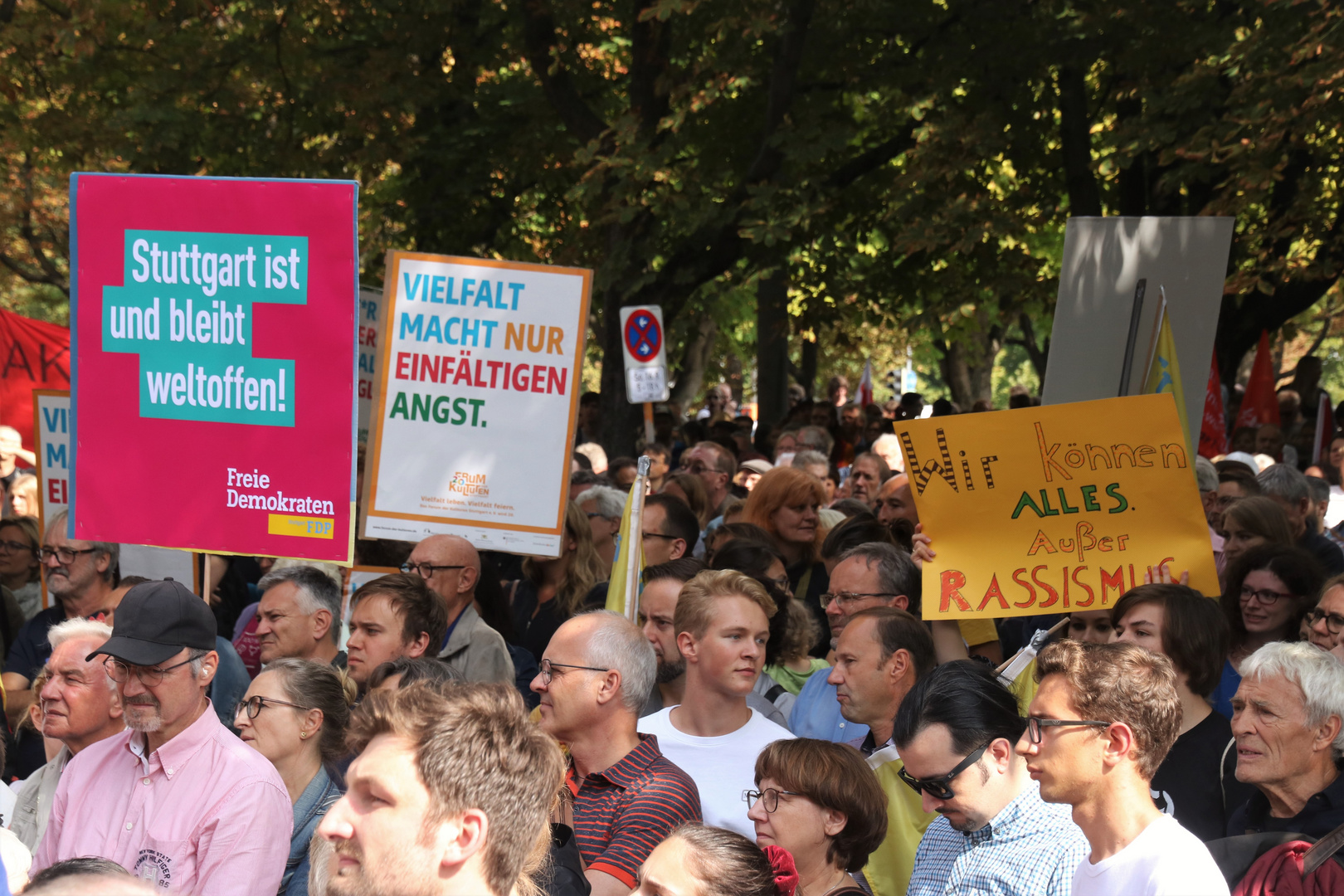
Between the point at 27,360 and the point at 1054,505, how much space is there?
826cm

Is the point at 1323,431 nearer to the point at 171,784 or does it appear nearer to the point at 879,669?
the point at 879,669

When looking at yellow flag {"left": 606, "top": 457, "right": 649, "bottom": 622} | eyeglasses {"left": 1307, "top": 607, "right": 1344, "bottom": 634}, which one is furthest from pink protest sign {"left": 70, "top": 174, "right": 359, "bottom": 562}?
eyeglasses {"left": 1307, "top": 607, "right": 1344, "bottom": 634}

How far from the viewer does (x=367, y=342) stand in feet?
27.2

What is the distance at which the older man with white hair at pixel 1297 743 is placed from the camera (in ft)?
12.1

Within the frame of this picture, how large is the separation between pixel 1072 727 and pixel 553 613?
3.98 meters

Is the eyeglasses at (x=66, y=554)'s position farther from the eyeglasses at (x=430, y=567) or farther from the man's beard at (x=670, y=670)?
the man's beard at (x=670, y=670)

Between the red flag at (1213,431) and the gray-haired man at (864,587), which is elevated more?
the red flag at (1213,431)

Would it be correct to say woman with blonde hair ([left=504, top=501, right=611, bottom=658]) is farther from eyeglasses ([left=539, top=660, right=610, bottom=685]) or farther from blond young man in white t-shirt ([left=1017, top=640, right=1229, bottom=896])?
blond young man in white t-shirt ([left=1017, top=640, right=1229, bottom=896])

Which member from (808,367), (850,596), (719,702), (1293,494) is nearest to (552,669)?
(719,702)

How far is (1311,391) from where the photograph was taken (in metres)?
17.9

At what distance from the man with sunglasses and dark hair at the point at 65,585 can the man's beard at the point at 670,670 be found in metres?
2.80

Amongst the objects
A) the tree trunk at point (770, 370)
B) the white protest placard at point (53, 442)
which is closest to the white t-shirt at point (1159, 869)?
the white protest placard at point (53, 442)

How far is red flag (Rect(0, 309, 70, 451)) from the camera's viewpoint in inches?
414

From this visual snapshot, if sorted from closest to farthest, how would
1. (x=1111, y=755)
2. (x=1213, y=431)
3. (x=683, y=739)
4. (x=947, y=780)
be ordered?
(x=1111, y=755)
(x=947, y=780)
(x=683, y=739)
(x=1213, y=431)
